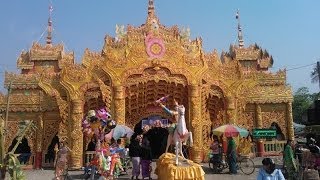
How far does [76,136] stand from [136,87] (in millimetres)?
3283

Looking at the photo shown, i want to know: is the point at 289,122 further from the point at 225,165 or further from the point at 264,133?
the point at 225,165

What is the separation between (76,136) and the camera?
1576 cm

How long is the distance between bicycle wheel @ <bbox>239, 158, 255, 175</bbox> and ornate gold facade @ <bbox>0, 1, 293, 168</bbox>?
2388mm

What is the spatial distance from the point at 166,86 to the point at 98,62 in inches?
125

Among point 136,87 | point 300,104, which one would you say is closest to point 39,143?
point 136,87

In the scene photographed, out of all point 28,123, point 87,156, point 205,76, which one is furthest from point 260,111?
point 28,123

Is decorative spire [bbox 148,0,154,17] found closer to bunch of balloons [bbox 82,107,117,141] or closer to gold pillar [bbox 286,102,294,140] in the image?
gold pillar [bbox 286,102,294,140]

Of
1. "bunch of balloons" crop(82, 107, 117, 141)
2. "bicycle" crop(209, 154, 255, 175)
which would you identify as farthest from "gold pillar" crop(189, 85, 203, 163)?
"bunch of balloons" crop(82, 107, 117, 141)

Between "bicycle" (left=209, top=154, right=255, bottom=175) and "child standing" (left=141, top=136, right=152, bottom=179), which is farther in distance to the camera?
"bicycle" (left=209, top=154, right=255, bottom=175)

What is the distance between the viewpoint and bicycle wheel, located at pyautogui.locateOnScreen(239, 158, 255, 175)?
1310 cm

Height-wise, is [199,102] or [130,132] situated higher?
[199,102]

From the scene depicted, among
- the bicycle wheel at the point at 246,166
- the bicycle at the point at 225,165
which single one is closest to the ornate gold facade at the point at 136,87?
the bicycle wheel at the point at 246,166

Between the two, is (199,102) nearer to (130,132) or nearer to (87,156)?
(130,132)

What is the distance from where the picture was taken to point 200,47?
1709 cm
